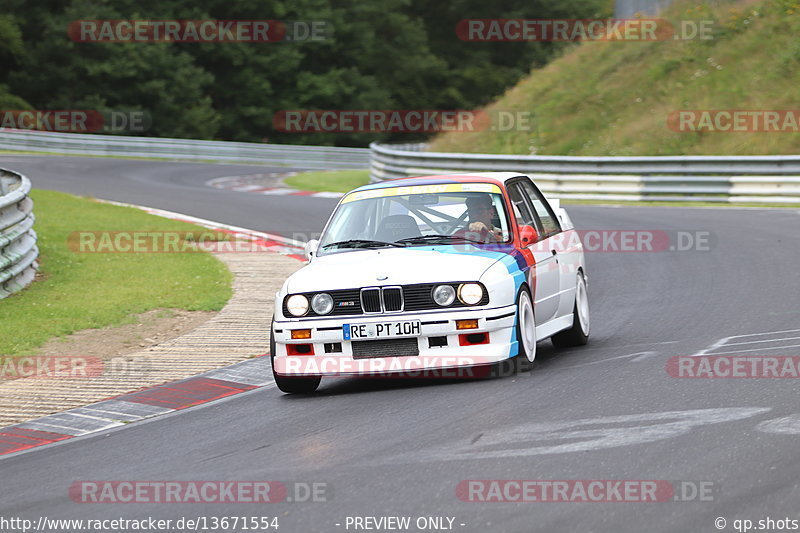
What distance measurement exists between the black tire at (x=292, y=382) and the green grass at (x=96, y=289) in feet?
10.5

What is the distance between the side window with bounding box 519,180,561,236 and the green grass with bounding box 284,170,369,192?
18.4 m

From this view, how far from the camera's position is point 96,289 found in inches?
559

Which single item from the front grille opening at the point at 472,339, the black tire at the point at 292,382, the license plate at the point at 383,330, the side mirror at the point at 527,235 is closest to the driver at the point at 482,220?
the side mirror at the point at 527,235

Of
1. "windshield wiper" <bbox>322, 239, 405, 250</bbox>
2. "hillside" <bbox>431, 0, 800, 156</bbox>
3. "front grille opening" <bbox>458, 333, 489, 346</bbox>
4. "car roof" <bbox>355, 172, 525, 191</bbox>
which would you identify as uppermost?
"hillside" <bbox>431, 0, 800, 156</bbox>

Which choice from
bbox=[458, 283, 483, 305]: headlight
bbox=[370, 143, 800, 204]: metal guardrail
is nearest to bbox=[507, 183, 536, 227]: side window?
bbox=[458, 283, 483, 305]: headlight

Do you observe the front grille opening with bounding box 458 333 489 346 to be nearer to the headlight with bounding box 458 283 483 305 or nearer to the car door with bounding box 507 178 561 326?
the headlight with bounding box 458 283 483 305

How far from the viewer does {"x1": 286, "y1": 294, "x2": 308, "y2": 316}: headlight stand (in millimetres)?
8594

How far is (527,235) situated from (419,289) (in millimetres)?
1353

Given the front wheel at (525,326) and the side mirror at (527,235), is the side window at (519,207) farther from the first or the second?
the front wheel at (525,326)

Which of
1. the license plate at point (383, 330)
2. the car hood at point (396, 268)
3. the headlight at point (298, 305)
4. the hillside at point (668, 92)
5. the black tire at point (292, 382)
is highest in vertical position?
the hillside at point (668, 92)

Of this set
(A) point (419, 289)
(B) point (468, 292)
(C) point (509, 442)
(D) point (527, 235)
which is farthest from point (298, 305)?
(C) point (509, 442)

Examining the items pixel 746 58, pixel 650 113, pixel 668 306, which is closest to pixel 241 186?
pixel 650 113

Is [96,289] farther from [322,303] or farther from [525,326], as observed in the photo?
[525,326]

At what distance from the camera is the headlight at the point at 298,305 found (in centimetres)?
859
